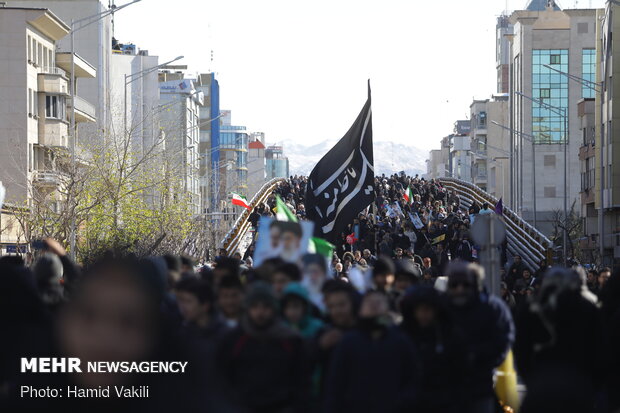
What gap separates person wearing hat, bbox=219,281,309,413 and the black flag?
516 inches

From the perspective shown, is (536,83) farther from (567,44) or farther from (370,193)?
(370,193)

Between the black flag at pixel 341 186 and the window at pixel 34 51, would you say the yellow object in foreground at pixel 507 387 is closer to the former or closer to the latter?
the black flag at pixel 341 186

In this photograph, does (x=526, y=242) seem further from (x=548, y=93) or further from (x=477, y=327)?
(x=548, y=93)

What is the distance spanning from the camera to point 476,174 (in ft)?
519

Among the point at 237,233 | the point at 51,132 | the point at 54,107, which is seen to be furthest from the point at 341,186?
the point at 54,107

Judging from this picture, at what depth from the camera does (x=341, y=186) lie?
75.5 feet

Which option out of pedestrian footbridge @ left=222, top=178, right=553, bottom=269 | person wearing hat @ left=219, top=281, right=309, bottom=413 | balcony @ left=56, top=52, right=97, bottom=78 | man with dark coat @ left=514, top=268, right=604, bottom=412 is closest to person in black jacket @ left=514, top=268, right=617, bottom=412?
man with dark coat @ left=514, top=268, right=604, bottom=412

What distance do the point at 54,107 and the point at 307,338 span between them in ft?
169

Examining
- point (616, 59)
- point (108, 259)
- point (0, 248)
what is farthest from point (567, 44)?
point (108, 259)

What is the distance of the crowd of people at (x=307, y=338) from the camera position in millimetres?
8727

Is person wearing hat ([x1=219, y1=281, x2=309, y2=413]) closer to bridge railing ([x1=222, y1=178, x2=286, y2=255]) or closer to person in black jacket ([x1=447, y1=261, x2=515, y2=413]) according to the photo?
person in black jacket ([x1=447, y1=261, x2=515, y2=413])

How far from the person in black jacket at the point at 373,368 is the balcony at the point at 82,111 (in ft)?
180

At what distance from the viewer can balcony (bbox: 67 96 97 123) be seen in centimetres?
6290

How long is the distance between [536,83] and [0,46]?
70521mm
